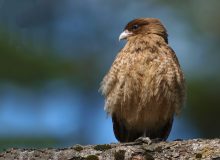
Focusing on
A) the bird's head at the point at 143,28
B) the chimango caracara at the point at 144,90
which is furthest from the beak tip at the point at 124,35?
the chimango caracara at the point at 144,90

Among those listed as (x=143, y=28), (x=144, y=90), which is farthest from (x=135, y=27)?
(x=144, y=90)

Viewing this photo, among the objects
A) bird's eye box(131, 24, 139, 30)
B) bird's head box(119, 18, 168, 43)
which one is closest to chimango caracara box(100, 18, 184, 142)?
bird's head box(119, 18, 168, 43)

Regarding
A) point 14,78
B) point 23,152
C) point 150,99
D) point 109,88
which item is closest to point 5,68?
point 14,78

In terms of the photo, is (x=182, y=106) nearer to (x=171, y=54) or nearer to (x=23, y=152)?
(x=171, y=54)

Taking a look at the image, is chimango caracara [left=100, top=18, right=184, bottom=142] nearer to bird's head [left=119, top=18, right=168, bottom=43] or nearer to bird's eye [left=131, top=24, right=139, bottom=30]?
bird's head [left=119, top=18, right=168, bottom=43]

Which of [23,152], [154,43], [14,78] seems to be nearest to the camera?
[23,152]

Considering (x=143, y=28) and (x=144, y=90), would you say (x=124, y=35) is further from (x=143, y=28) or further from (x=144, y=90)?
(x=144, y=90)

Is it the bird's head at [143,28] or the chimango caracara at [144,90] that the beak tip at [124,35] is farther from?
the chimango caracara at [144,90]
